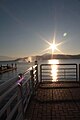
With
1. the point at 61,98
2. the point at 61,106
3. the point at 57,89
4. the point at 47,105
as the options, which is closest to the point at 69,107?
the point at 61,106

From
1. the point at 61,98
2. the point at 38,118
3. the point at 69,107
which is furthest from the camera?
the point at 61,98

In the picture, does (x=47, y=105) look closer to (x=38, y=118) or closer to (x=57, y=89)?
(x=38, y=118)

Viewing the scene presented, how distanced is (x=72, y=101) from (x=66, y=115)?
1422 millimetres

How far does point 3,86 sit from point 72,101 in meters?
4.07

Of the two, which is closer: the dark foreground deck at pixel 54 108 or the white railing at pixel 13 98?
the white railing at pixel 13 98

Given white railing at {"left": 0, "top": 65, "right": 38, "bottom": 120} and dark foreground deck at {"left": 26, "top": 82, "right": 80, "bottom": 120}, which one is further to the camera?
dark foreground deck at {"left": 26, "top": 82, "right": 80, "bottom": 120}

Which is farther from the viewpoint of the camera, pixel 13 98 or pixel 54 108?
pixel 54 108

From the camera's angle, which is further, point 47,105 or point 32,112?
point 47,105

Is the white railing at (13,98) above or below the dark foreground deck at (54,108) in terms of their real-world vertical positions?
above

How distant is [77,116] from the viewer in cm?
442

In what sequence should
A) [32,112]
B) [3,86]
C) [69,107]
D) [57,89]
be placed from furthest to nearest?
[57,89], [69,107], [32,112], [3,86]

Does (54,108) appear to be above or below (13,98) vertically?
below

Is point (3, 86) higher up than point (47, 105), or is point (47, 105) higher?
point (3, 86)

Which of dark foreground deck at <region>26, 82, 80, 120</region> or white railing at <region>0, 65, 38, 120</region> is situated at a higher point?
white railing at <region>0, 65, 38, 120</region>
